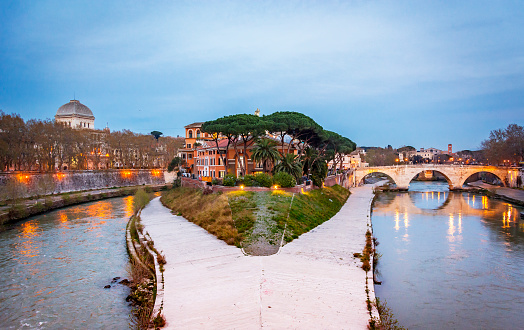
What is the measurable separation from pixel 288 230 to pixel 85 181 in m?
49.9

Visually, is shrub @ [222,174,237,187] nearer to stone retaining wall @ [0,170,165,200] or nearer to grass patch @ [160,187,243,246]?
grass patch @ [160,187,243,246]

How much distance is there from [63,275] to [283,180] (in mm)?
20355

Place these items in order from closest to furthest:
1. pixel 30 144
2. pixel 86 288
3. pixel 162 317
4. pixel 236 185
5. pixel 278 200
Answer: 1. pixel 162 317
2. pixel 86 288
3. pixel 278 200
4. pixel 236 185
5. pixel 30 144

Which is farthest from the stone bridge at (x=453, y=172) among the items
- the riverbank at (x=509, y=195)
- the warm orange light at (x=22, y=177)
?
the warm orange light at (x=22, y=177)

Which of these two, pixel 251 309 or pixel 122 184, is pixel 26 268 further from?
pixel 122 184

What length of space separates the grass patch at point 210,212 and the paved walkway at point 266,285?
37.2 inches

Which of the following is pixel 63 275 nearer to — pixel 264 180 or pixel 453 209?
pixel 264 180

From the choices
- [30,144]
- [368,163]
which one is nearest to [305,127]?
[30,144]

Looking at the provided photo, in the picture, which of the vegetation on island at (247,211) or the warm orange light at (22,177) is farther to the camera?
the warm orange light at (22,177)

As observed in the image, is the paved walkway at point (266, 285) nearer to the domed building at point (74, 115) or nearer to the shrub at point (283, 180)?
the shrub at point (283, 180)

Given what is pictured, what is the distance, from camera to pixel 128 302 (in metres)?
14.8

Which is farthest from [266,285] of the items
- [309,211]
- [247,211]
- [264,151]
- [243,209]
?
[264,151]

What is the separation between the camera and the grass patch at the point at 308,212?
23859 mm

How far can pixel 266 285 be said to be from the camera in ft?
43.9
